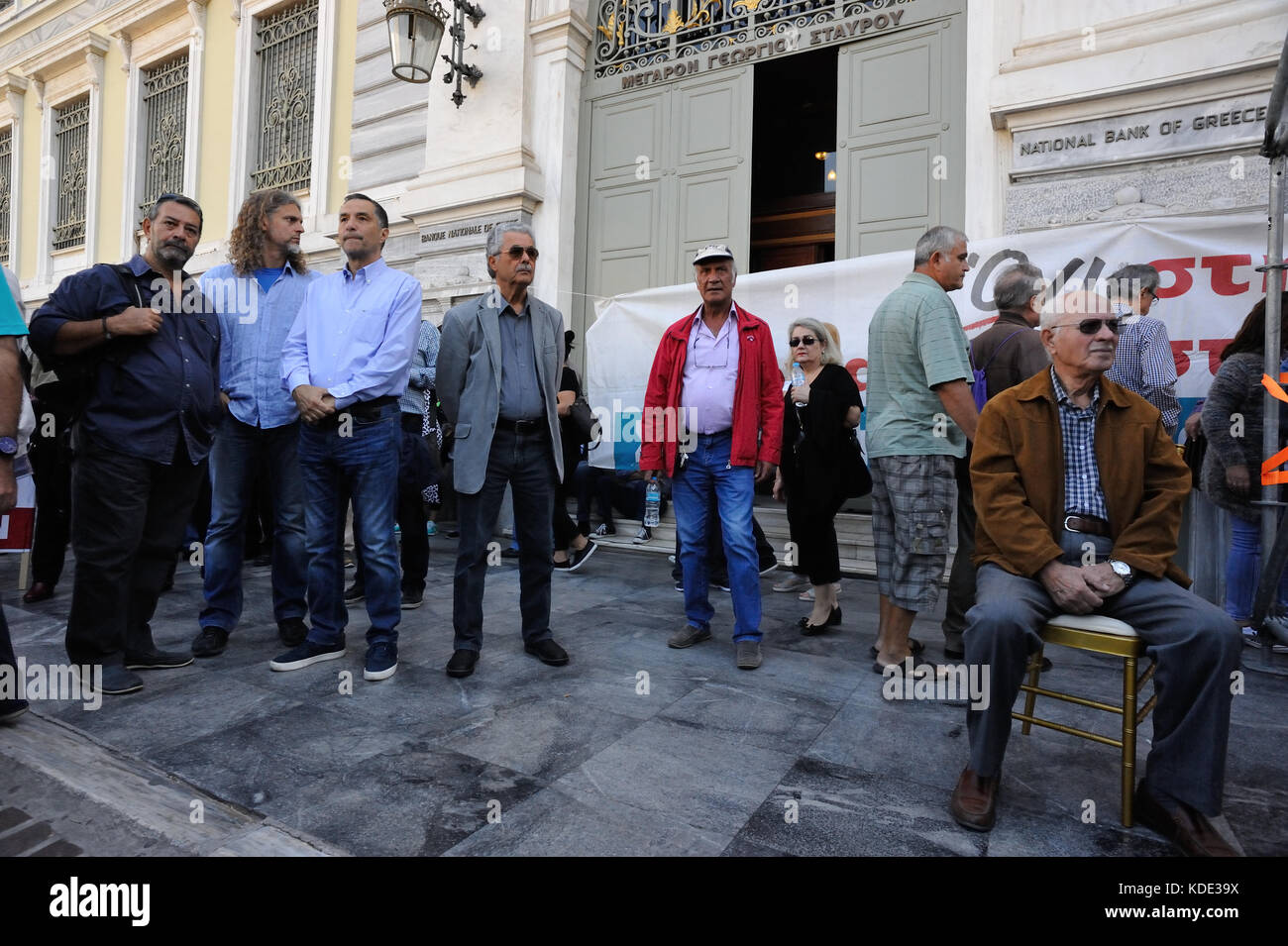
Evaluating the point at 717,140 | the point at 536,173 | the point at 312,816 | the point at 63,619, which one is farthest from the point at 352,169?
the point at 312,816

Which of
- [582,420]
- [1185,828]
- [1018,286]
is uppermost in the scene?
[1018,286]

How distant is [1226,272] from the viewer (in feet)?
14.9

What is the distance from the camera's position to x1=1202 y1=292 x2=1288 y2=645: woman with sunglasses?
12.6 ft

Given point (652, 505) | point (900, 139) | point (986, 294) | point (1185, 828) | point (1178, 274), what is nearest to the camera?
point (1185, 828)

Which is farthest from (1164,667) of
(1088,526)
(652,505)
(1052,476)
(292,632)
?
(652,505)

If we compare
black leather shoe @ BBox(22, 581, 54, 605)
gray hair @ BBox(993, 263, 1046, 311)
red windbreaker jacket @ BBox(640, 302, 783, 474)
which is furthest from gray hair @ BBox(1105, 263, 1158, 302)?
black leather shoe @ BBox(22, 581, 54, 605)

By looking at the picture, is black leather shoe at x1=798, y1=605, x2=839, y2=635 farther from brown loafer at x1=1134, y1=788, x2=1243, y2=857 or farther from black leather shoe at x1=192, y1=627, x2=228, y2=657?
black leather shoe at x1=192, y1=627, x2=228, y2=657

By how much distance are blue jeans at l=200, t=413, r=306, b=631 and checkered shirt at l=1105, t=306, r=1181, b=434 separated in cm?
451

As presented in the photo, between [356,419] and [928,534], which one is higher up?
[356,419]

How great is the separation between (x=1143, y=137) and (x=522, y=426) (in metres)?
4.78

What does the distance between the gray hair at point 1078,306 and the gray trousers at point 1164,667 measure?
0.91 meters

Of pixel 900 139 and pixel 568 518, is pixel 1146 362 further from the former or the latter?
pixel 568 518

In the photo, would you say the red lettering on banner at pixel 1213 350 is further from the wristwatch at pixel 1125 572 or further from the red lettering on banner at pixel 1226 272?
the wristwatch at pixel 1125 572

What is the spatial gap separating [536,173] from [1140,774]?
750 centimetres
